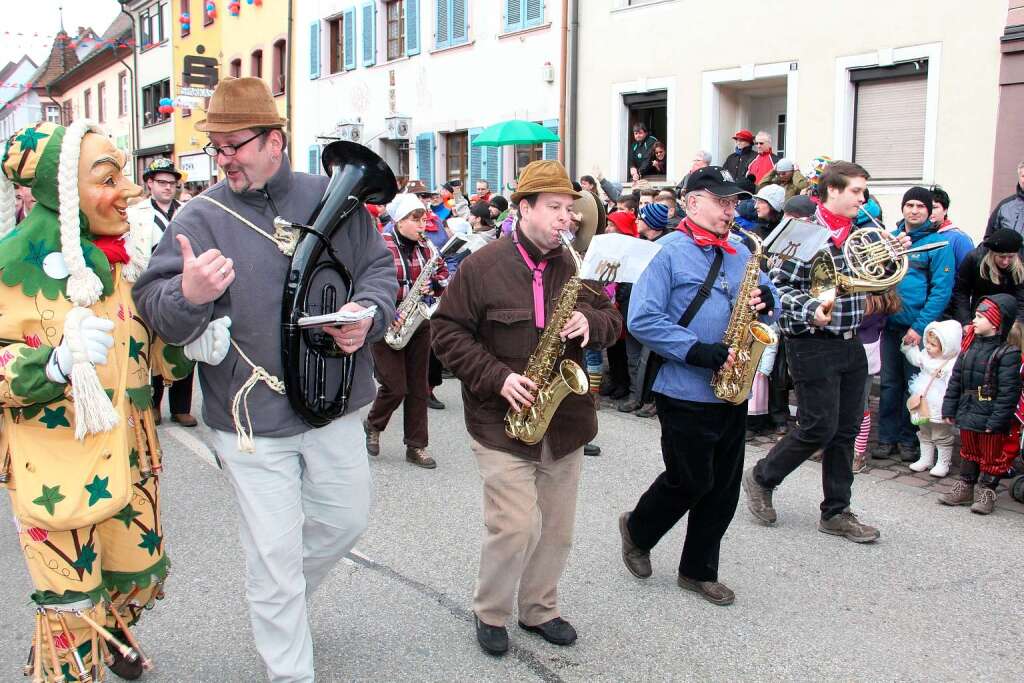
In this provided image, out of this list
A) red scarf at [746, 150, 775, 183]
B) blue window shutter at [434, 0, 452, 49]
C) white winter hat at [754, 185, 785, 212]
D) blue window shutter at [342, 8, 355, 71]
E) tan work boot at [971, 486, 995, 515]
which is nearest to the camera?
tan work boot at [971, 486, 995, 515]

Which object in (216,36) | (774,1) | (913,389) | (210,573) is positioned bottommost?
(210,573)

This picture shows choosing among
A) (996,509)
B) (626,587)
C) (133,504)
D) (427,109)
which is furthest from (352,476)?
(427,109)

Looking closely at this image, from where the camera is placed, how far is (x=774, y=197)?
27.6 ft

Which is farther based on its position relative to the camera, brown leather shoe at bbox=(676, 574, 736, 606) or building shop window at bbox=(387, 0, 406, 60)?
building shop window at bbox=(387, 0, 406, 60)

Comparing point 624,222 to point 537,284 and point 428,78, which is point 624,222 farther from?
point 428,78

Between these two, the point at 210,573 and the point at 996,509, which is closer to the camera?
the point at 210,573

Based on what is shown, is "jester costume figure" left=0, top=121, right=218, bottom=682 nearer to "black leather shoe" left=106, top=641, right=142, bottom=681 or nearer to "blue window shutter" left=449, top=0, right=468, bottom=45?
"black leather shoe" left=106, top=641, right=142, bottom=681

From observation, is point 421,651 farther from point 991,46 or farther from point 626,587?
point 991,46

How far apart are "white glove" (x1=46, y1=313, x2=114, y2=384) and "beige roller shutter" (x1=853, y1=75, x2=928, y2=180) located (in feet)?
34.2

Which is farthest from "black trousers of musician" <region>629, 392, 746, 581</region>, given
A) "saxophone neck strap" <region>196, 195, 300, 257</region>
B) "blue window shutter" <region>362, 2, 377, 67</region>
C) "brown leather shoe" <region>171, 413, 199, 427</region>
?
"blue window shutter" <region>362, 2, 377, 67</region>

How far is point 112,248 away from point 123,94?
130 feet

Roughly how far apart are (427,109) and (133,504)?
17014mm

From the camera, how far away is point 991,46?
10.0 m

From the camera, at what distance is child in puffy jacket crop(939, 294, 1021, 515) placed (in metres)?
5.50
